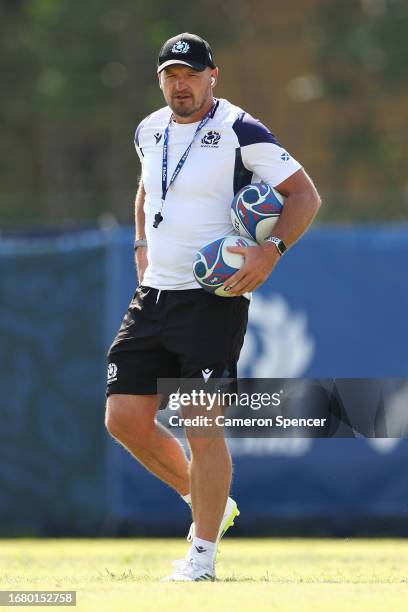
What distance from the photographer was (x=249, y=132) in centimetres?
679

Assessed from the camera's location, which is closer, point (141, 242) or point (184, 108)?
point (184, 108)

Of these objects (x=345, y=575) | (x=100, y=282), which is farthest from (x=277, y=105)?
(x=345, y=575)

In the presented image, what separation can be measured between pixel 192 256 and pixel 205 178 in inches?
14.4

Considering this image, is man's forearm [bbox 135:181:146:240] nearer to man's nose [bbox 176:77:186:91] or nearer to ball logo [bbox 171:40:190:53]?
man's nose [bbox 176:77:186:91]

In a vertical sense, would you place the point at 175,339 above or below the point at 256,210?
below

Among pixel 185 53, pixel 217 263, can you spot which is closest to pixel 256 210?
pixel 217 263

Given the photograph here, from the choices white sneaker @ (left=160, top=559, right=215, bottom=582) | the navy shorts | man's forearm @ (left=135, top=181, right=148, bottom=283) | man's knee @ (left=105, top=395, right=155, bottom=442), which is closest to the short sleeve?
the navy shorts

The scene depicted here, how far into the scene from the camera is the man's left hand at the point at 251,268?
21.7 ft

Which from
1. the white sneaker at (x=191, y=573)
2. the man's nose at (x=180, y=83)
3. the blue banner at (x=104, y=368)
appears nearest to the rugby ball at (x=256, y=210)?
the man's nose at (x=180, y=83)

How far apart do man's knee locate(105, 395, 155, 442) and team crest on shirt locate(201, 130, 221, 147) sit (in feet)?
4.03

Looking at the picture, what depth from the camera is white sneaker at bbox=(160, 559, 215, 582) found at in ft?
21.8

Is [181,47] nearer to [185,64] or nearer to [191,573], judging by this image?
[185,64]

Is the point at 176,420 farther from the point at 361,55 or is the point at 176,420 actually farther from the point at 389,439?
the point at 361,55

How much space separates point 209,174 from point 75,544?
4.86 meters
